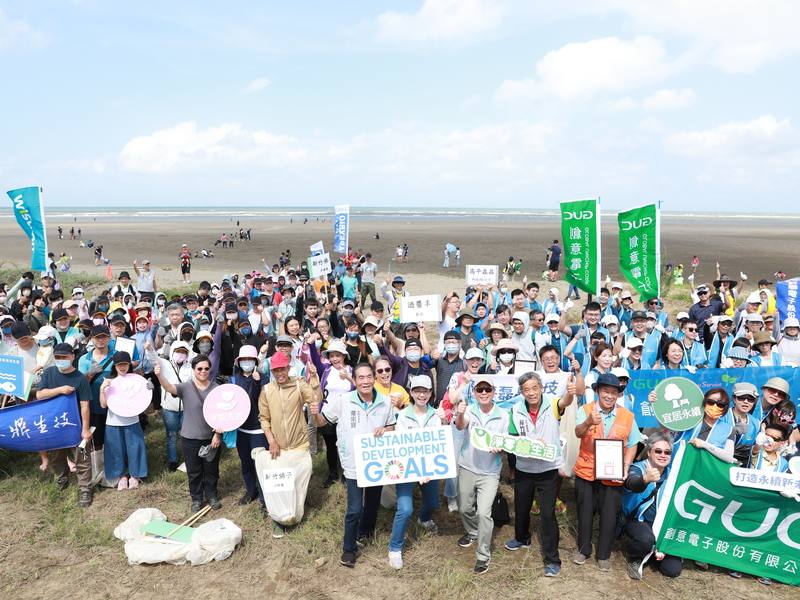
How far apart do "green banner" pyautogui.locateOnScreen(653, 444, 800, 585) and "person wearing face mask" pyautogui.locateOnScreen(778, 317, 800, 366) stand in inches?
155

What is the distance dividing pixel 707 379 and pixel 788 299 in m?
5.25

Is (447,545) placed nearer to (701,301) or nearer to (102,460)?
(102,460)

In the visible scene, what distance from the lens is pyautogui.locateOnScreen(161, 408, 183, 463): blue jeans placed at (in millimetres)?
7398

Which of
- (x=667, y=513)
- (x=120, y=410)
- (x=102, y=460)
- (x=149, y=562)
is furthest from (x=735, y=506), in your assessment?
(x=102, y=460)

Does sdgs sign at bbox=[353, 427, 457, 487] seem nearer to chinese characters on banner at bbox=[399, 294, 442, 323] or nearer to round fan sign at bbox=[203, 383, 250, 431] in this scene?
round fan sign at bbox=[203, 383, 250, 431]

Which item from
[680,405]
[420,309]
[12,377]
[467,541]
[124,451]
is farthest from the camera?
[420,309]

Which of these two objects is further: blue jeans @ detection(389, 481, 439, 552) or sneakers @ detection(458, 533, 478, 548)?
sneakers @ detection(458, 533, 478, 548)

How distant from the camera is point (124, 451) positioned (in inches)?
284

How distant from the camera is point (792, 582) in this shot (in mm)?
5359

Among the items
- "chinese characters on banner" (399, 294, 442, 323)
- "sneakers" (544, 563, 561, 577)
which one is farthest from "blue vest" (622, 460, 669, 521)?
"chinese characters on banner" (399, 294, 442, 323)

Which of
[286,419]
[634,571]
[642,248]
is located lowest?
[634,571]

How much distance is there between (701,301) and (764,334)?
3.06 metres

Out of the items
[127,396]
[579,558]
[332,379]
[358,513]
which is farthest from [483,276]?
[127,396]

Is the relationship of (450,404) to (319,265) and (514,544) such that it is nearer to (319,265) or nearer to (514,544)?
(514,544)
